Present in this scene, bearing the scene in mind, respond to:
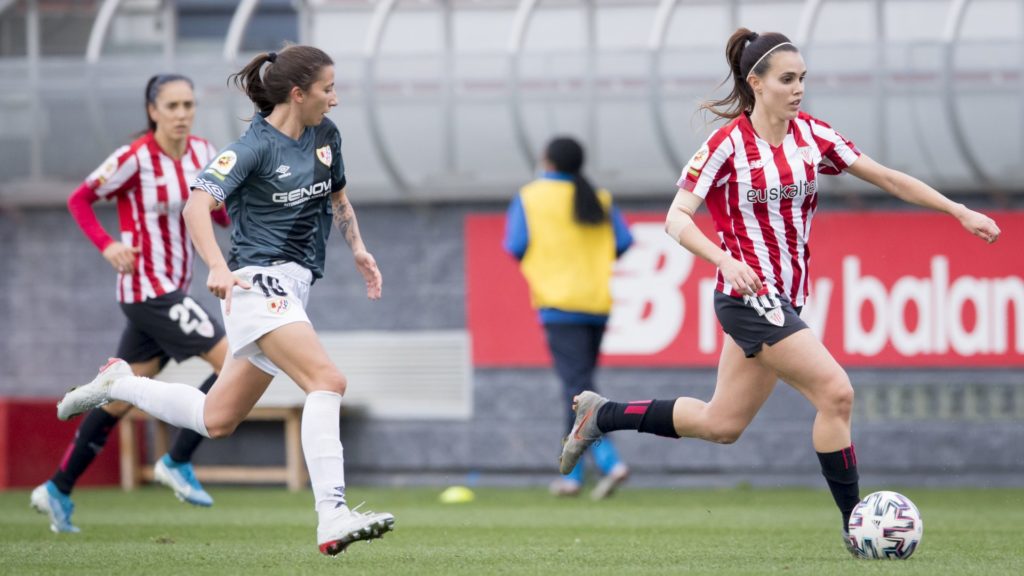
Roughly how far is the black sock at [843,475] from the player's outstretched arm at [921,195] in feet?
3.05

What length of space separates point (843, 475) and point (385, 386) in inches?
253

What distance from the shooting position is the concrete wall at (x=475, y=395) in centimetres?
1135

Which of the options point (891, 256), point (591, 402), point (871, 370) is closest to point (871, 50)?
point (891, 256)

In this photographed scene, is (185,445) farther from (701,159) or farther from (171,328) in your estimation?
(701,159)

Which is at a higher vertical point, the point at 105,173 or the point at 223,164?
the point at 223,164

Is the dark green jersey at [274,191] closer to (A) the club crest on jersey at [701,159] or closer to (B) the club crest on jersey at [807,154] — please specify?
(A) the club crest on jersey at [701,159]

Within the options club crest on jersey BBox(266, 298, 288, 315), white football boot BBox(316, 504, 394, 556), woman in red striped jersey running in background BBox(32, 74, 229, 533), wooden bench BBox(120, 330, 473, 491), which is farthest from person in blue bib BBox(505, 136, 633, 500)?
white football boot BBox(316, 504, 394, 556)

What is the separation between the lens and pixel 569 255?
417 inches

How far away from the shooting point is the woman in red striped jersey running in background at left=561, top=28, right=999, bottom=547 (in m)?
6.00

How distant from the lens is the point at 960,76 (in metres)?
11.1

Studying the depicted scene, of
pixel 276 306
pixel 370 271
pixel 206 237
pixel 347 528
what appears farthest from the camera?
pixel 370 271

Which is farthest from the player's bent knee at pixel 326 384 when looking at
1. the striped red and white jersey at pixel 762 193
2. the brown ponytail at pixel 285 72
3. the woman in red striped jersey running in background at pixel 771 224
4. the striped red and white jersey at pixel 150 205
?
the striped red and white jersey at pixel 150 205

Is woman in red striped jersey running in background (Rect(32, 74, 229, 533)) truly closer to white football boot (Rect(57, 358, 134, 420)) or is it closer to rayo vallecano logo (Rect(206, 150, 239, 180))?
white football boot (Rect(57, 358, 134, 420))

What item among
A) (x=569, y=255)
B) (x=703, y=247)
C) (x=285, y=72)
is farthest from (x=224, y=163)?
(x=569, y=255)
